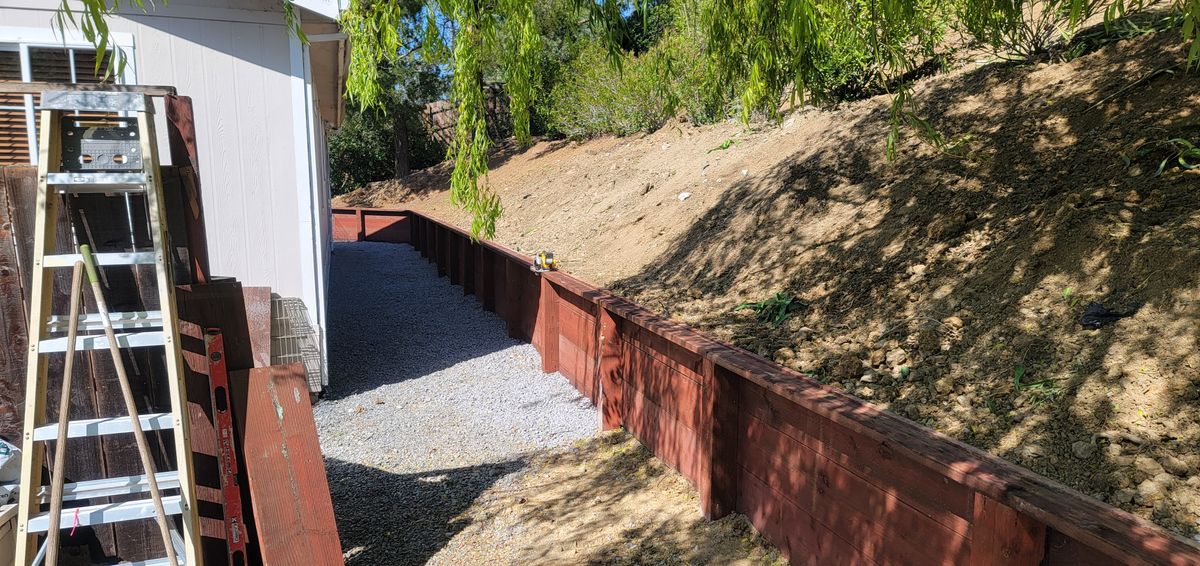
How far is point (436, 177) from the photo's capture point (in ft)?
82.2

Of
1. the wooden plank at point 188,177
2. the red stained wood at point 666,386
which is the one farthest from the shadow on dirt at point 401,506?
the wooden plank at point 188,177

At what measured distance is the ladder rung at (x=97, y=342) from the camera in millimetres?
2715

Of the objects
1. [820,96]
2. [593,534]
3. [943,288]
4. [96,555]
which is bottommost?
[593,534]

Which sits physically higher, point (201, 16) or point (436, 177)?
point (201, 16)

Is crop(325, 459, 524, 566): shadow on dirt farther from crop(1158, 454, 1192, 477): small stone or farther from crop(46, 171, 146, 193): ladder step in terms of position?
crop(1158, 454, 1192, 477): small stone

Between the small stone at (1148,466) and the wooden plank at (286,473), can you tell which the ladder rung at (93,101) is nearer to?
the wooden plank at (286,473)

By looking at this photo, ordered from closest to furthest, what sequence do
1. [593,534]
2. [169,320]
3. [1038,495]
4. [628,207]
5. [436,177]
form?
[1038,495]
[169,320]
[593,534]
[628,207]
[436,177]

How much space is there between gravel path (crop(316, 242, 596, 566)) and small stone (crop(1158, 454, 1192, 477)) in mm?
3481

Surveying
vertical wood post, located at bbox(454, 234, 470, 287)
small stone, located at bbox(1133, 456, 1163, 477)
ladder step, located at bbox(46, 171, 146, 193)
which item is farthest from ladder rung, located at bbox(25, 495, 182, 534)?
vertical wood post, located at bbox(454, 234, 470, 287)

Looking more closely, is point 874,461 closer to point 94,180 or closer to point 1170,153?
point 1170,153

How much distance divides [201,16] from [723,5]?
14.7ft

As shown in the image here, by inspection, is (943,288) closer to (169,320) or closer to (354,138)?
Answer: (169,320)

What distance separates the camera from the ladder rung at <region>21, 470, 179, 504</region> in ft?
9.19

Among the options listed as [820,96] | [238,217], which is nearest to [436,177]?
[238,217]
